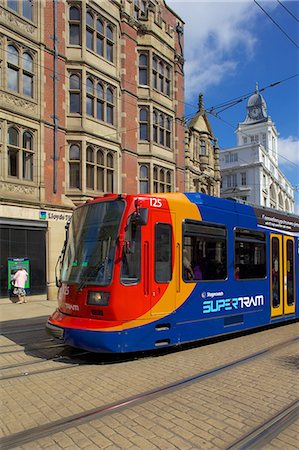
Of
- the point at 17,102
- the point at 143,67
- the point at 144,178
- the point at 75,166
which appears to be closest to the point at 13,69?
the point at 17,102

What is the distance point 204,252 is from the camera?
742 centimetres

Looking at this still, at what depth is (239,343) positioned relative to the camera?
7.79m

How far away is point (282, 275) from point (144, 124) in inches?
578

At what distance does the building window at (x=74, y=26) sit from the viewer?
1839cm

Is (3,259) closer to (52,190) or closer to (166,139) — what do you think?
(52,190)

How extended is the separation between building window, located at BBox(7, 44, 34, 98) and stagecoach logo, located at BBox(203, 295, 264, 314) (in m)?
12.8

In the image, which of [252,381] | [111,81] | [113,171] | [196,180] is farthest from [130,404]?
[196,180]

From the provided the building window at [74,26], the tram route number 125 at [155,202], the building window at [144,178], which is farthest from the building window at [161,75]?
the tram route number 125 at [155,202]

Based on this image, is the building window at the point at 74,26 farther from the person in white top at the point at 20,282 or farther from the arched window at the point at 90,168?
the person in white top at the point at 20,282

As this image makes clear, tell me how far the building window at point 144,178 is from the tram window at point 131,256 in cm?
1586

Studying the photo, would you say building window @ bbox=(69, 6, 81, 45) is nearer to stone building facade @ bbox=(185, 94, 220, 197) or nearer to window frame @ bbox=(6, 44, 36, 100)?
window frame @ bbox=(6, 44, 36, 100)

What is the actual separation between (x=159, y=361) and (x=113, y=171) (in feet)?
47.6

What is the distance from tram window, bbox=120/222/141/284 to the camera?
20.1ft

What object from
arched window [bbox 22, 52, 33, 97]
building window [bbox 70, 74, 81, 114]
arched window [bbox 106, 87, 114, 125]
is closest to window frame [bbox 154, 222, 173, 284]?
arched window [bbox 22, 52, 33, 97]
